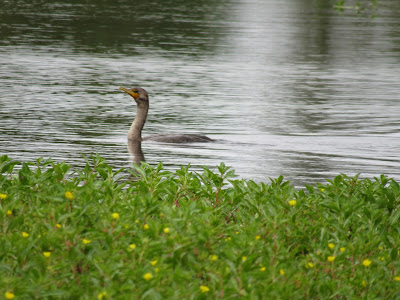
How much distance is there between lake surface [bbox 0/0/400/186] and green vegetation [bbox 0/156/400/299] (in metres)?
3.98

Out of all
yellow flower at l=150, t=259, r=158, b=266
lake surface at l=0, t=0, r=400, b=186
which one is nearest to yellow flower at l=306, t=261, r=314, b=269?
yellow flower at l=150, t=259, r=158, b=266

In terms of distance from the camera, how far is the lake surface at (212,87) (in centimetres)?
1405

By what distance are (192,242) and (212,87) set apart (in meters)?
16.1

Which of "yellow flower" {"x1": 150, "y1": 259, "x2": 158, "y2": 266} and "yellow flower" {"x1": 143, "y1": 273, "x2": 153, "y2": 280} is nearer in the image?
"yellow flower" {"x1": 143, "y1": 273, "x2": 153, "y2": 280}

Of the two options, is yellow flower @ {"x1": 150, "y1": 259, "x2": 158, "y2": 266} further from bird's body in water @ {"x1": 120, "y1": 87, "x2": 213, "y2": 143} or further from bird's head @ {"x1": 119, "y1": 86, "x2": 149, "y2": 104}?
bird's head @ {"x1": 119, "y1": 86, "x2": 149, "y2": 104}

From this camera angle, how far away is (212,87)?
22266 mm

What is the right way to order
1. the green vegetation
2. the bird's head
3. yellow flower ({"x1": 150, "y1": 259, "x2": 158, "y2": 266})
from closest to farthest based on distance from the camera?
the green vegetation < yellow flower ({"x1": 150, "y1": 259, "x2": 158, "y2": 266}) < the bird's head

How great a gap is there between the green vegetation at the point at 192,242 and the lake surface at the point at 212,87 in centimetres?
398

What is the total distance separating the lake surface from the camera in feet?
46.1

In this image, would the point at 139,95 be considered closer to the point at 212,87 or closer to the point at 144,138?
the point at 144,138

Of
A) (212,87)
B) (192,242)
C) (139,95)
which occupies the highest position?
(192,242)

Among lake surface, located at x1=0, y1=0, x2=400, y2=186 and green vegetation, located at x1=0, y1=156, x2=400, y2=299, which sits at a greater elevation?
green vegetation, located at x1=0, y1=156, x2=400, y2=299

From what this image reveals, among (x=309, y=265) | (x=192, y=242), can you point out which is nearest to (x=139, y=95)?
(x=192, y=242)

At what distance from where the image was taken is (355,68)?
89.5 feet
